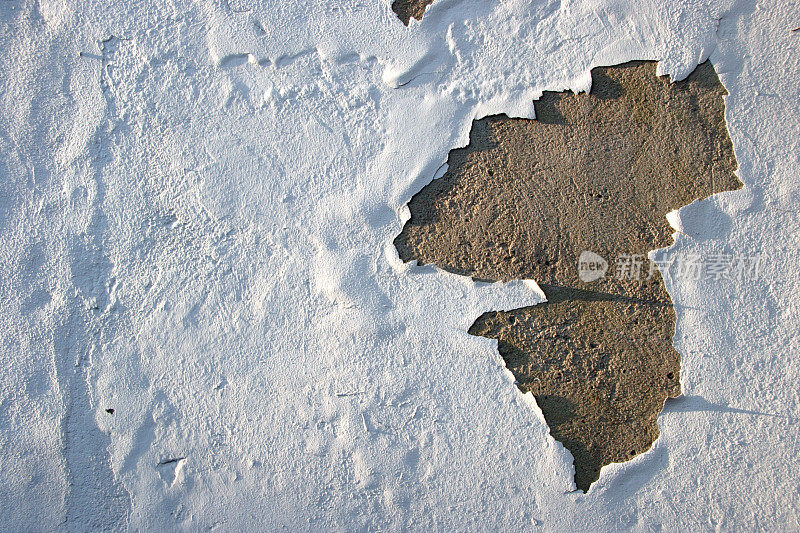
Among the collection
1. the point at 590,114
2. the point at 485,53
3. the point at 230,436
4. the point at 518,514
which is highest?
the point at 485,53

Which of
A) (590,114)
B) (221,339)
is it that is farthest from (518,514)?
(590,114)

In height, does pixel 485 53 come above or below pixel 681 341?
above

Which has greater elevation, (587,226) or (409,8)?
(409,8)

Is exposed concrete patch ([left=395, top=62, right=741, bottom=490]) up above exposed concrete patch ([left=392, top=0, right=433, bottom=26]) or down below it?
below

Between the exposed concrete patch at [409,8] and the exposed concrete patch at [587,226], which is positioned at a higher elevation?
the exposed concrete patch at [409,8]

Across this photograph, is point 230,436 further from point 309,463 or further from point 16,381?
point 16,381
